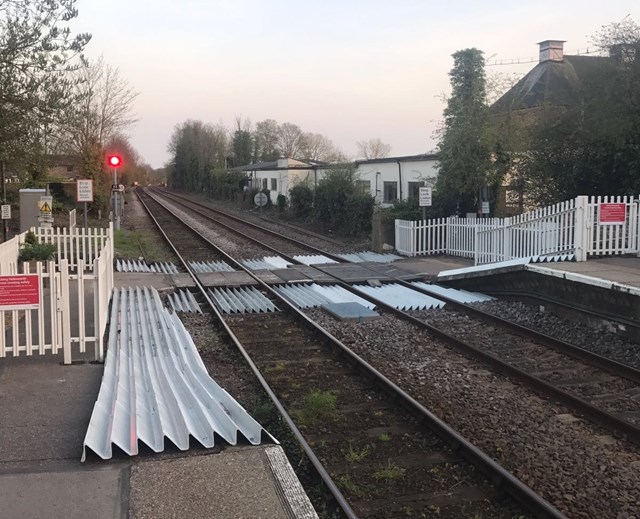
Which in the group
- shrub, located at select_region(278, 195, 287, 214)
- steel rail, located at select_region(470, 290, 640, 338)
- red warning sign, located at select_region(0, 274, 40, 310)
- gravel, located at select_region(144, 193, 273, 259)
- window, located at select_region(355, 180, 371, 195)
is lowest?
steel rail, located at select_region(470, 290, 640, 338)

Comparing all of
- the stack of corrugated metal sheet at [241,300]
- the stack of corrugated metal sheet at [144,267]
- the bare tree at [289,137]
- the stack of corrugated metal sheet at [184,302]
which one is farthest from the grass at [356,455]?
the bare tree at [289,137]

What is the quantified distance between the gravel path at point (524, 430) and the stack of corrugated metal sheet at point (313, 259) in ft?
31.0

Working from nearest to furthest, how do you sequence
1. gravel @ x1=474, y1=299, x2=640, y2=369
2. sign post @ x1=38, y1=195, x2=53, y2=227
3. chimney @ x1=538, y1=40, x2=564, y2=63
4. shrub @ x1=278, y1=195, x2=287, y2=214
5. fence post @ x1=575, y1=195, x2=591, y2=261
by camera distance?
gravel @ x1=474, y1=299, x2=640, y2=369
fence post @ x1=575, y1=195, x2=591, y2=261
sign post @ x1=38, y1=195, x2=53, y2=227
chimney @ x1=538, y1=40, x2=564, y2=63
shrub @ x1=278, y1=195, x2=287, y2=214

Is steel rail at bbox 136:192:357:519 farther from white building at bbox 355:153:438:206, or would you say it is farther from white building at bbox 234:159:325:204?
white building at bbox 234:159:325:204

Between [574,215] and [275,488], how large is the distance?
1093cm

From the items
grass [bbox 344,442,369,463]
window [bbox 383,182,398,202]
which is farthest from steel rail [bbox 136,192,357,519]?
window [bbox 383,182,398,202]

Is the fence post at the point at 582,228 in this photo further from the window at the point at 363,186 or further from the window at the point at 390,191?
the window at the point at 390,191

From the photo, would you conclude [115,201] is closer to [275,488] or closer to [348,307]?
[348,307]

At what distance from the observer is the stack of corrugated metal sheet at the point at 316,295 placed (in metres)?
12.9

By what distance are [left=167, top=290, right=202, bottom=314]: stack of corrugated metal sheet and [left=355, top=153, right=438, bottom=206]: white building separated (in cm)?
1243

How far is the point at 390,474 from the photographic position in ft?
17.6

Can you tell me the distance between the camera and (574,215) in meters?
13.7

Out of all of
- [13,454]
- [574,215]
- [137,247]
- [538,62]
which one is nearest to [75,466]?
[13,454]

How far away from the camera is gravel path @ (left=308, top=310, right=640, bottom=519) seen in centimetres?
512
